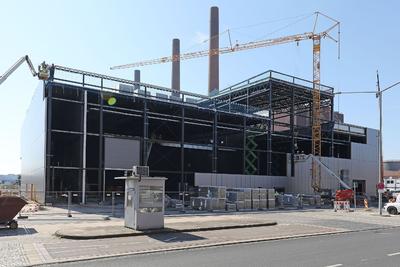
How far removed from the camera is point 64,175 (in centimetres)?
4822

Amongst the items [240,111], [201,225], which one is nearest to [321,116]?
[240,111]

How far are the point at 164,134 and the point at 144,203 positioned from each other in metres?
44.0

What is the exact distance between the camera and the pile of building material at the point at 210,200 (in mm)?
35062

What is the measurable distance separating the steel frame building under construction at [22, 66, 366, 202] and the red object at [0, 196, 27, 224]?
18838mm

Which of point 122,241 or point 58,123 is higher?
point 58,123

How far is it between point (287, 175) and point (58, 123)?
3014cm

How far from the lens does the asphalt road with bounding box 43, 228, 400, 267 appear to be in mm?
12180

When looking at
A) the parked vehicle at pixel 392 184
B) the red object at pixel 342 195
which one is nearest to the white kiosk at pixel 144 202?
the red object at pixel 342 195

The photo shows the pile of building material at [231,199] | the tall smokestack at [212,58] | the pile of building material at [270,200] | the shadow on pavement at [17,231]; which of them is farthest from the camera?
the tall smokestack at [212,58]

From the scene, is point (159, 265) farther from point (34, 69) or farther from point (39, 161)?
point (39, 161)

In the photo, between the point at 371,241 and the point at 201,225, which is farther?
the point at 201,225

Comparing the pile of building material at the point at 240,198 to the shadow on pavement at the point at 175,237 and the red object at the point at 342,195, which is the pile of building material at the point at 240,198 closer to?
the red object at the point at 342,195

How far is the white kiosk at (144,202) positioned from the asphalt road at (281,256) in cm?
438

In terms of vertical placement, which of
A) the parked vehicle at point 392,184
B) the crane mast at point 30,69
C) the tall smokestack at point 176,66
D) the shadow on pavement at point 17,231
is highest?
the tall smokestack at point 176,66
